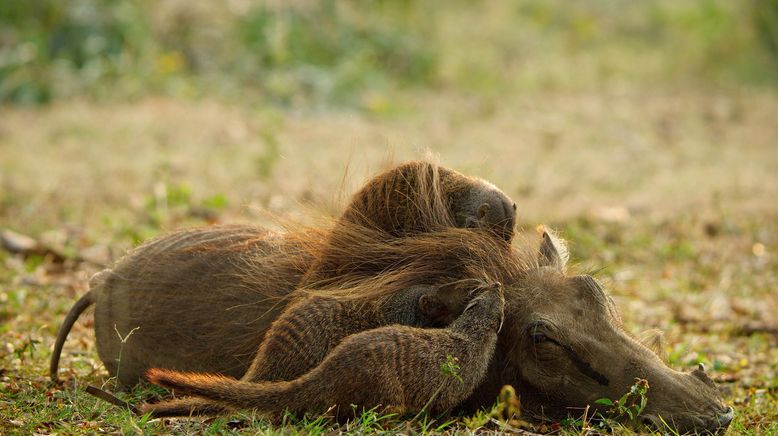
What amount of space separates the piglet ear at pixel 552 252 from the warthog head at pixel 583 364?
195 mm

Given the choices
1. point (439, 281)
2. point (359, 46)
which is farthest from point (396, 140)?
point (439, 281)

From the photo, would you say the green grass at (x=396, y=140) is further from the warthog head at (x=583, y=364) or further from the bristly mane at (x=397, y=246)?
the bristly mane at (x=397, y=246)

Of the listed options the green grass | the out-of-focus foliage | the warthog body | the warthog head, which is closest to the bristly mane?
the warthog body

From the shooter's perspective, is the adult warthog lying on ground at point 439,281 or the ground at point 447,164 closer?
the adult warthog lying on ground at point 439,281

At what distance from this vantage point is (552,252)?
13.9ft

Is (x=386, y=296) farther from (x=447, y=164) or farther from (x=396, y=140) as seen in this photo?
(x=396, y=140)

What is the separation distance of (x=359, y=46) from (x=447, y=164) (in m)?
5.41

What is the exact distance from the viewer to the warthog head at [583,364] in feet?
12.0

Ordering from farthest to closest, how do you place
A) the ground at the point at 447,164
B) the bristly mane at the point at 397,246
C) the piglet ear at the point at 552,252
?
the ground at the point at 447,164 < the piglet ear at the point at 552,252 < the bristly mane at the point at 397,246

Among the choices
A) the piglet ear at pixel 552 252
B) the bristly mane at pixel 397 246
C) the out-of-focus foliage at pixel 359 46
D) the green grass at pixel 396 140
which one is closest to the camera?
the bristly mane at pixel 397 246

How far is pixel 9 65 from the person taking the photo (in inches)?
493

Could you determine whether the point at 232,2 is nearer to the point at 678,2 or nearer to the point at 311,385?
the point at 678,2

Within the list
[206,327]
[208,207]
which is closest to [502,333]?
[206,327]

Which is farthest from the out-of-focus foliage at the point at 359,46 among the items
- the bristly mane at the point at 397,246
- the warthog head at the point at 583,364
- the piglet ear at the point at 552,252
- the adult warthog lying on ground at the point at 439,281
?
the warthog head at the point at 583,364
